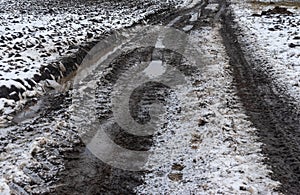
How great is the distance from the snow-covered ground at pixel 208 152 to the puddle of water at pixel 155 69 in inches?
69.1

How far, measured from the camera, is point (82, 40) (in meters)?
13.8

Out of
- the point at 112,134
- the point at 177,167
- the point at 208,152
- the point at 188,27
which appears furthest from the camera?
the point at 188,27

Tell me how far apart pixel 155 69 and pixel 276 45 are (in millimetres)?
5652

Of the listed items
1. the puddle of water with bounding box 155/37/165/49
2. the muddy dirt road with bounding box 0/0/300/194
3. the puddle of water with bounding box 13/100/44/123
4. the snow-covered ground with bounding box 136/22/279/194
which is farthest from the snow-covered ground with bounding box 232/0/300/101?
the puddle of water with bounding box 13/100/44/123

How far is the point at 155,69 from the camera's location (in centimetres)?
1116

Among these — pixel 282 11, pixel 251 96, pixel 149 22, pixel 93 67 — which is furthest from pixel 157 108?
pixel 282 11

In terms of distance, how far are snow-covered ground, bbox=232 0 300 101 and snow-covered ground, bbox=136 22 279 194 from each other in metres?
1.97

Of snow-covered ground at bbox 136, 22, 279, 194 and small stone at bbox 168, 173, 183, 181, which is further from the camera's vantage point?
small stone at bbox 168, 173, 183, 181

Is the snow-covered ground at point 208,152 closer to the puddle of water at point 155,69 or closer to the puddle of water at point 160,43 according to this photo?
the puddle of water at point 155,69

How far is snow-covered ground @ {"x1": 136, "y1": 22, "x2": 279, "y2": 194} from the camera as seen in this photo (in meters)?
5.04

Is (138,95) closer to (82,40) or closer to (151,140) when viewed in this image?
(151,140)

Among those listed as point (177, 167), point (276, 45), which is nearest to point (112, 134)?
point (177, 167)

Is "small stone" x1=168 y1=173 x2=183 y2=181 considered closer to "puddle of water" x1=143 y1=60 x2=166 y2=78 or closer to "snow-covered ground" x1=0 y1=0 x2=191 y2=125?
Result: "snow-covered ground" x1=0 y1=0 x2=191 y2=125

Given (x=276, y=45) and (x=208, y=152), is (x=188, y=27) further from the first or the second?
(x=208, y=152)
